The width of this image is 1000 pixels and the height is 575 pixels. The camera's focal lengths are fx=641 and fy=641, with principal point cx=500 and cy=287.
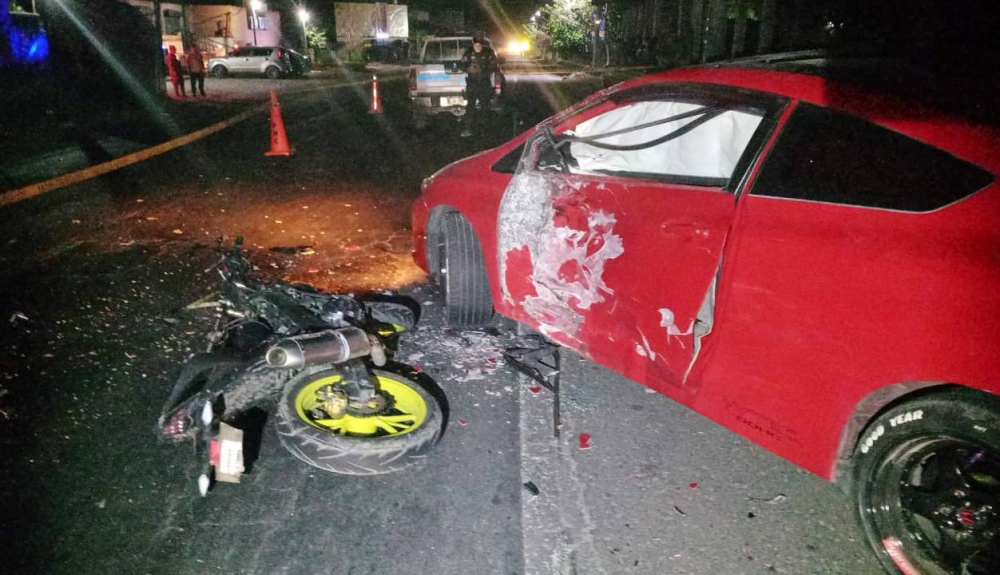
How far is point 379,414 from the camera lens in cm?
311

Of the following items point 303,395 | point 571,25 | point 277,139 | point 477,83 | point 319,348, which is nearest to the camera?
point 319,348

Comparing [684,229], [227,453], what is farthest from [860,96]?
[227,453]

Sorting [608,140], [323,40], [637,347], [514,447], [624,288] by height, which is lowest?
[514,447]

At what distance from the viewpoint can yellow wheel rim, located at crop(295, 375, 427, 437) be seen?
3.07 metres

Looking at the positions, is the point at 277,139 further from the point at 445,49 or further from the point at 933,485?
the point at 933,485

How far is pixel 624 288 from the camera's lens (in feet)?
9.58

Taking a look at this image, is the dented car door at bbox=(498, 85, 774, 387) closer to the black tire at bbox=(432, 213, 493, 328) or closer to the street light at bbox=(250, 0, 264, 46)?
the black tire at bbox=(432, 213, 493, 328)

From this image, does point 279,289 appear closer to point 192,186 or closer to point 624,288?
point 624,288

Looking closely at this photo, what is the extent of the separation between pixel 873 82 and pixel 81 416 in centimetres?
401

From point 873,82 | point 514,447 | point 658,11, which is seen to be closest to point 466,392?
point 514,447

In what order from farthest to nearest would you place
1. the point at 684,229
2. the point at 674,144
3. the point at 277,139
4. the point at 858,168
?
the point at 277,139, the point at 674,144, the point at 684,229, the point at 858,168

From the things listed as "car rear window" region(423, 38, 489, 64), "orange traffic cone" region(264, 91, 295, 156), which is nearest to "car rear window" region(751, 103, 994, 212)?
"orange traffic cone" region(264, 91, 295, 156)

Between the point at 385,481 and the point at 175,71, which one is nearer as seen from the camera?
the point at 385,481

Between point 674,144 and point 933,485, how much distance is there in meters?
2.42
